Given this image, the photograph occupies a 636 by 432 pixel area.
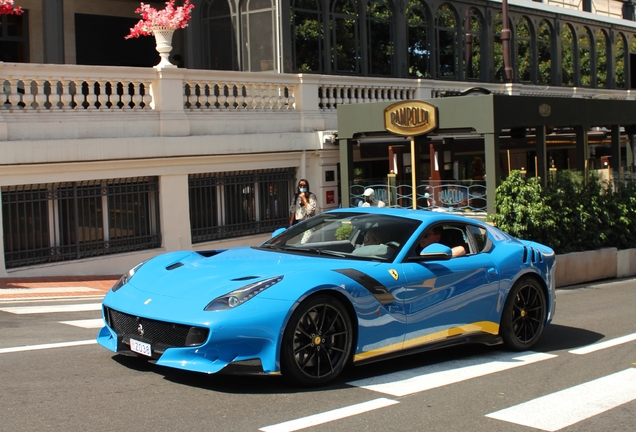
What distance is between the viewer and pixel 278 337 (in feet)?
21.5

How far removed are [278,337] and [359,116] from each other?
12.0 metres

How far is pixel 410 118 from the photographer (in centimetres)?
1680

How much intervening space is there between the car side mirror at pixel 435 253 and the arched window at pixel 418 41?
58.4 feet

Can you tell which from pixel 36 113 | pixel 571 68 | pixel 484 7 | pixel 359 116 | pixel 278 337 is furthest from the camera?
pixel 571 68

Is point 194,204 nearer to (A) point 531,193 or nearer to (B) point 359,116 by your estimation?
(B) point 359,116

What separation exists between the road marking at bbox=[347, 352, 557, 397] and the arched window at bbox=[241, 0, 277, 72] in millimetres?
14135

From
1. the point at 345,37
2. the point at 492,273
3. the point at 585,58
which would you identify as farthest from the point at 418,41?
the point at 492,273

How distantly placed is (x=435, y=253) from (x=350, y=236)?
88 cm

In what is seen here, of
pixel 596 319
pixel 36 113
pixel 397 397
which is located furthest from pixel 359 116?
pixel 397 397

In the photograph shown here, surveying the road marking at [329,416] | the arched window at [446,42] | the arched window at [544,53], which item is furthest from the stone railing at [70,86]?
the arched window at [544,53]

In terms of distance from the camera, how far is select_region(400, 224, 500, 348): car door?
764cm

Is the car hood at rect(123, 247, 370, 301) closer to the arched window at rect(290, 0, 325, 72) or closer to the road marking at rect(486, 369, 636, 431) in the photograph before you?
the road marking at rect(486, 369, 636, 431)

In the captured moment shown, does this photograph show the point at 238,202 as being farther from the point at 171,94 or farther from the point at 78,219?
the point at 78,219

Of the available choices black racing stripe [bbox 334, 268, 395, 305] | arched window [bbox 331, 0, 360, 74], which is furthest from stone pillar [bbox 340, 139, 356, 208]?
black racing stripe [bbox 334, 268, 395, 305]
